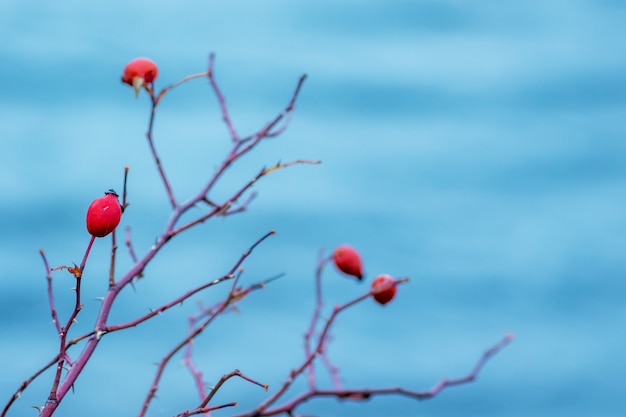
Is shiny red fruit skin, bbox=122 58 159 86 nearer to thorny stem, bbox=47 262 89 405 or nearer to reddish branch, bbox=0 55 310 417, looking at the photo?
reddish branch, bbox=0 55 310 417

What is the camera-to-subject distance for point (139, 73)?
99 centimetres

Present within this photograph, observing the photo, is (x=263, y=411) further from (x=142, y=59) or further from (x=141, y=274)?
(x=142, y=59)

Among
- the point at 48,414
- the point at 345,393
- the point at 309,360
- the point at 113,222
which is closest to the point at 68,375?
the point at 48,414

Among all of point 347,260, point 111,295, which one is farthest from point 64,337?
point 347,260

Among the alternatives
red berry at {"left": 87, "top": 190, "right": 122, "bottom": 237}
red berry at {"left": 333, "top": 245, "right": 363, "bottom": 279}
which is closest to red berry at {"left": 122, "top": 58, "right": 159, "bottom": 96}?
red berry at {"left": 87, "top": 190, "right": 122, "bottom": 237}

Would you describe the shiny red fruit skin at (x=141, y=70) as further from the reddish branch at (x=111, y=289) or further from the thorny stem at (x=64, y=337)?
the thorny stem at (x=64, y=337)

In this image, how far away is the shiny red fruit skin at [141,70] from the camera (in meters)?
0.99

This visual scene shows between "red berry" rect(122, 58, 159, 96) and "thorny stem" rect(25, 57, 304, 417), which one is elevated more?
"red berry" rect(122, 58, 159, 96)

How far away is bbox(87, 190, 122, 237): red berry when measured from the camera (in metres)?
0.82

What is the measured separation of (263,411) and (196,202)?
1.34 ft

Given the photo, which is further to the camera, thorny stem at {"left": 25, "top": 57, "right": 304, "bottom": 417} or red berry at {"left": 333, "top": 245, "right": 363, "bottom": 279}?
red berry at {"left": 333, "top": 245, "right": 363, "bottom": 279}

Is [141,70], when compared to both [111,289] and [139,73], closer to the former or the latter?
[139,73]

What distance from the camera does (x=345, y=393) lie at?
55 centimetres

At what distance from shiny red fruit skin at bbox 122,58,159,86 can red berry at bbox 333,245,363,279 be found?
0.32 m
